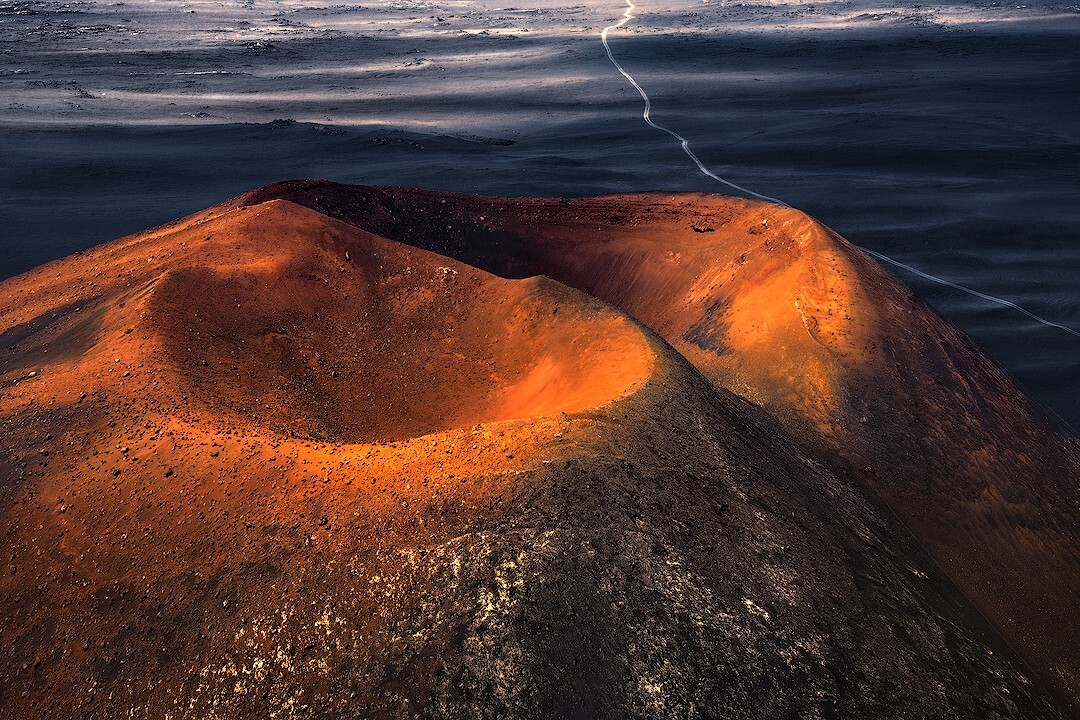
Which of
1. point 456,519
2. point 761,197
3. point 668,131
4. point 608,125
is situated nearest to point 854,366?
point 456,519

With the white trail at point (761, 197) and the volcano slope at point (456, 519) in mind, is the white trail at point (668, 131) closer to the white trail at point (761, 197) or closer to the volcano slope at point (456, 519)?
the white trail at point (761, 197)

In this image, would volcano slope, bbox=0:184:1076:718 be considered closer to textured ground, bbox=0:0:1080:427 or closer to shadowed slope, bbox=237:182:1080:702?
shadowed slope, bbox=237:182:1080:702

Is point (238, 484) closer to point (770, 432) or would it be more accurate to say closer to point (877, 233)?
point (770, 432)

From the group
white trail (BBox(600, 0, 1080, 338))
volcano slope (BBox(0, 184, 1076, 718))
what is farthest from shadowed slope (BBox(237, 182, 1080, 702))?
white trail (BBox(600, 0, 1080, 338))

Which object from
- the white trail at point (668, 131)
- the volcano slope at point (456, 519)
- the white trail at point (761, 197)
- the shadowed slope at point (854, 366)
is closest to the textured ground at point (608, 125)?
the white trail at point (761, 197)

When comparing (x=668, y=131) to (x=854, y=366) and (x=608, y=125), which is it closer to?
(x=608, y=125)

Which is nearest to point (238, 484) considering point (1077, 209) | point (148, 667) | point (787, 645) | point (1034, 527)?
point (148, 667)
